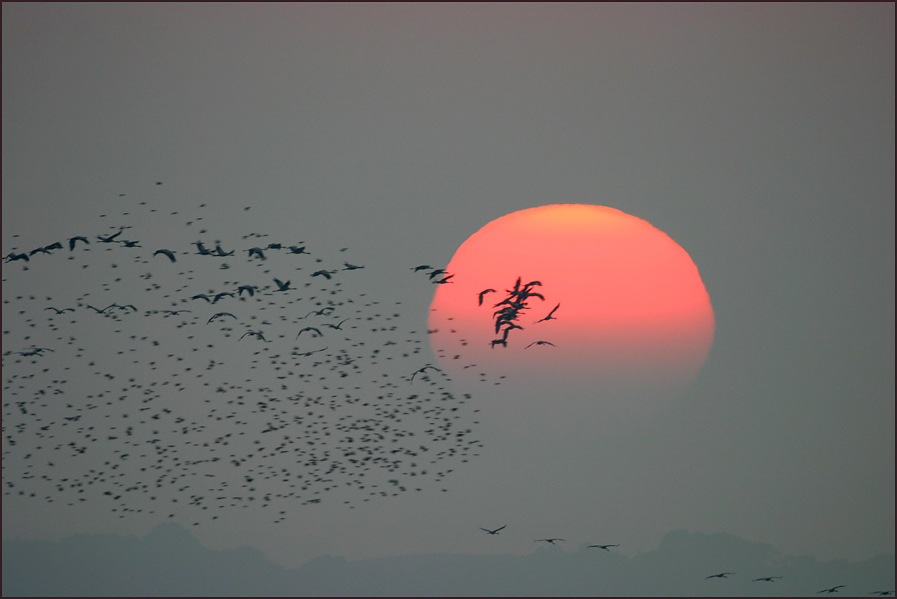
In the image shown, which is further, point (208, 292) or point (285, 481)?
point (208, 292)

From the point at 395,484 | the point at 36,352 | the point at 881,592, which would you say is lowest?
the point at 881,592

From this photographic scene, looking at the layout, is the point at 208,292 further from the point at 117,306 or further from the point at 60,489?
the point at 60,489

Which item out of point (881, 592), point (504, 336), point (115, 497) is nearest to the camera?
point (115, 497)

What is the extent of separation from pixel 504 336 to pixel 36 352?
71.1ft

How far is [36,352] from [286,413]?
551 inches

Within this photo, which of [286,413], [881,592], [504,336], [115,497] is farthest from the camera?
[881,592]

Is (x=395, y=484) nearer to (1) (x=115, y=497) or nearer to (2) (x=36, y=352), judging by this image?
(1) (x=115, y=497)

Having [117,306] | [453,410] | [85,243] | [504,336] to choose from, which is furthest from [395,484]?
[85,243]

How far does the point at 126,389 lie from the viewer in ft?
113

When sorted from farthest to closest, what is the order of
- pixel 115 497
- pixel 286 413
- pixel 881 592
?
pixel 881 592 → pixel 115 497 → pixel 286 413

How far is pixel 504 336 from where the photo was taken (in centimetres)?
3881

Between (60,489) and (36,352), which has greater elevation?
(36,352)

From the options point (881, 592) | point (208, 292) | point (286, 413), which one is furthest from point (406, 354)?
point (881, 592)

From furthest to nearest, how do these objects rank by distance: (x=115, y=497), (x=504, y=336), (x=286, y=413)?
1. (x=504, y=336)
2. (x=115, y=497)
3. (x=286, y=413)
